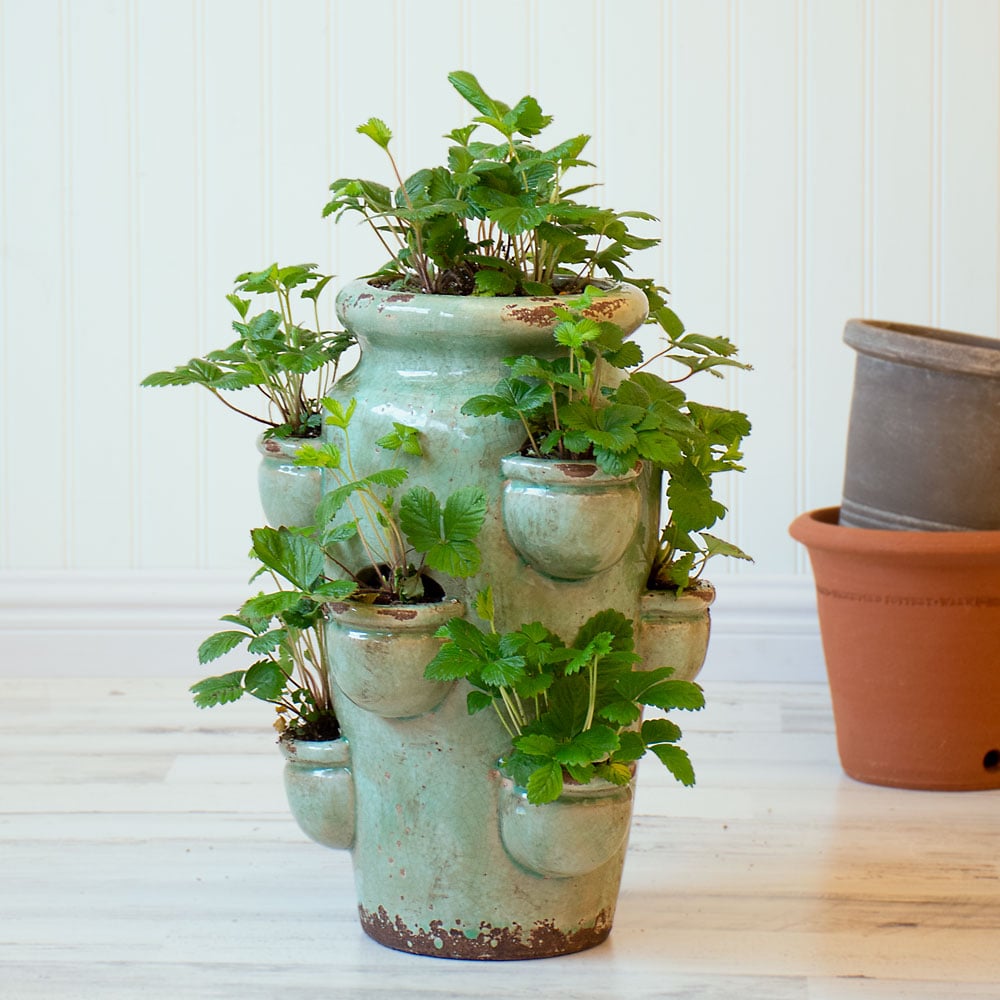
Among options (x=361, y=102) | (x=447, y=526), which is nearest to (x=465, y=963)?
(x=447, y=526)

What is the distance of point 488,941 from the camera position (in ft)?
4.36

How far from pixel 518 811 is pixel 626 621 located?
18 cm

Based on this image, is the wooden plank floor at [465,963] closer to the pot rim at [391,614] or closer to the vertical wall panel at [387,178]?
the pot rim at [391,614]

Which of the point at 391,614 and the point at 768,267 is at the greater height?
the point at 768,267

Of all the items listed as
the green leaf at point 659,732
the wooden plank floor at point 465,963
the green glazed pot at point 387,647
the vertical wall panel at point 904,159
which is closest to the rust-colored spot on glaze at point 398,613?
the green glazed pot at point 387,647

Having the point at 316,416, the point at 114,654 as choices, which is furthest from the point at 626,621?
the point at 114,654

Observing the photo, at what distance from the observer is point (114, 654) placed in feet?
7.92

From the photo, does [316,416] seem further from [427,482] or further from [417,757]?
[417,757]

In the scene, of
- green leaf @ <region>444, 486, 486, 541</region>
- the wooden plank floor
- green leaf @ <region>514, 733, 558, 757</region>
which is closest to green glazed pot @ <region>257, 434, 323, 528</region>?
green leaf @ <region>444, 486, 486, 541</region>

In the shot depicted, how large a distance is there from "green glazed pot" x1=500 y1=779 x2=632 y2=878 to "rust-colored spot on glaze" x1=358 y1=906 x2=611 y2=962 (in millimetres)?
76

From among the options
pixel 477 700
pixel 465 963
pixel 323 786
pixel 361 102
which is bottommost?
pixel 465 963

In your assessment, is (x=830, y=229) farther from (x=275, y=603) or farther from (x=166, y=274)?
(x=275, y=603)

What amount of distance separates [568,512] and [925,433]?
32.2 inches

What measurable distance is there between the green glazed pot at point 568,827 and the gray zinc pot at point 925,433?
76 centimetres
